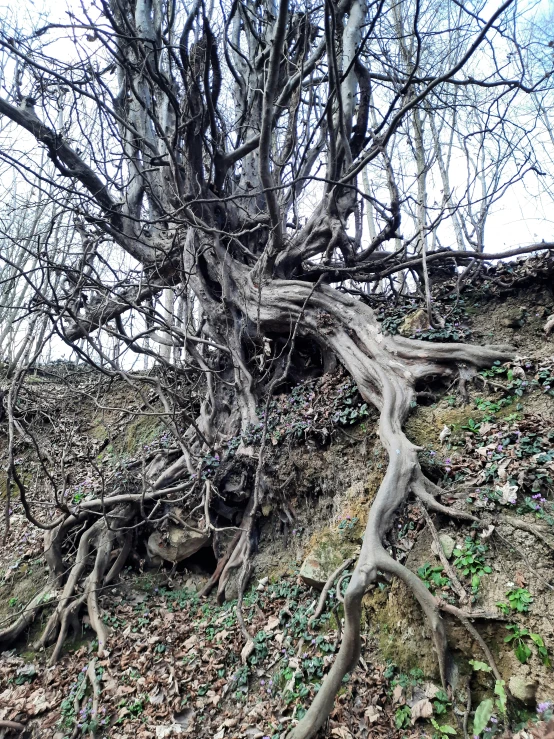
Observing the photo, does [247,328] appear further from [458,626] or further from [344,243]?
[458,626]

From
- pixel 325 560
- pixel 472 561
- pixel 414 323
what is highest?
pixel 414 323

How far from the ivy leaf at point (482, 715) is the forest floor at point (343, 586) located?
2cm

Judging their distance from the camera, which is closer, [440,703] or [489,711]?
[489,711]

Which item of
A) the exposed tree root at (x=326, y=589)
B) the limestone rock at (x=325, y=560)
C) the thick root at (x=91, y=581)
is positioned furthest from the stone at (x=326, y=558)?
the thick root at (x=91, y=581)

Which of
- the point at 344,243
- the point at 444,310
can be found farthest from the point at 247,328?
the point at 444,310

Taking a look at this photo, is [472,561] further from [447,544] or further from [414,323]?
[414,323]

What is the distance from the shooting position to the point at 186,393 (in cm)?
689

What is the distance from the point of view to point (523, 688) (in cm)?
184

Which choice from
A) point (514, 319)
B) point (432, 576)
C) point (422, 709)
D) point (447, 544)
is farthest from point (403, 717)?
point (514, 319)

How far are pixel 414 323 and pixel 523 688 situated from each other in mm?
3256

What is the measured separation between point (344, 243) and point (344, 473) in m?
3.22

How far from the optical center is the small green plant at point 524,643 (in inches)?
73.3

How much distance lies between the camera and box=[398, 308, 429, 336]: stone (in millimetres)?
4289

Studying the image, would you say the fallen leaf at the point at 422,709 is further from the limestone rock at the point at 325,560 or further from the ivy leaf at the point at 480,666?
the limestone rock at the point at 325,560
